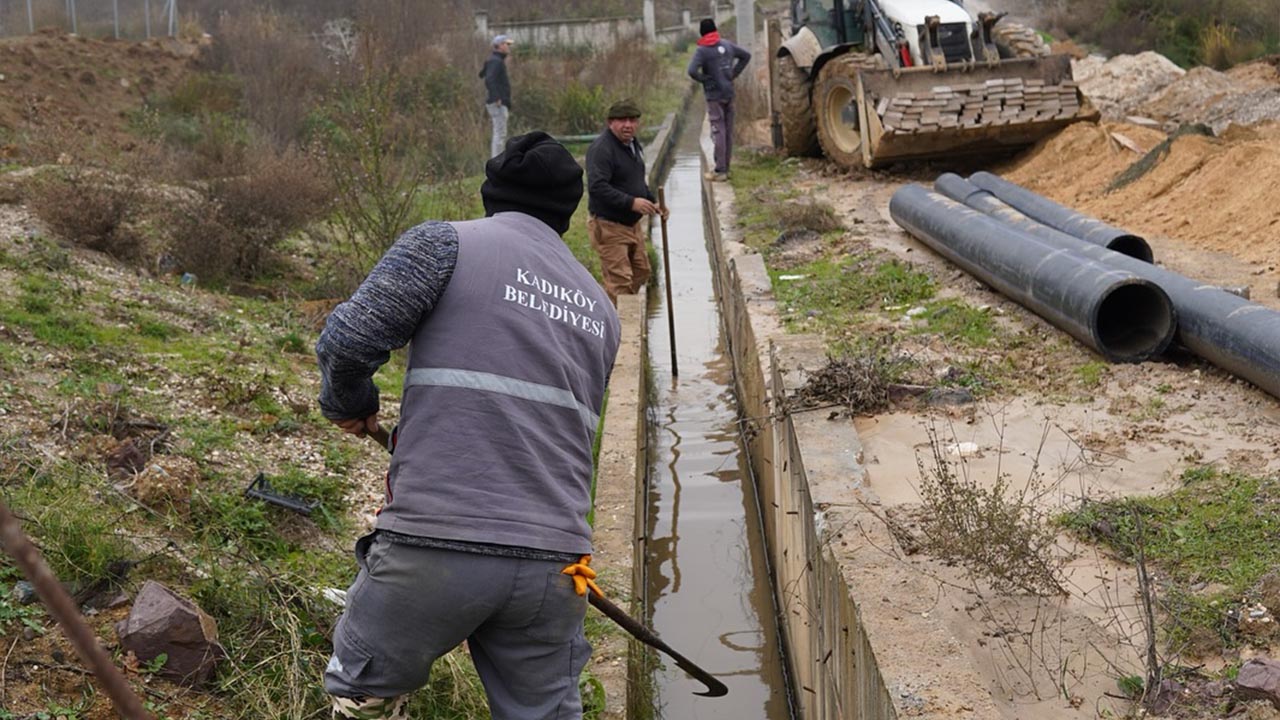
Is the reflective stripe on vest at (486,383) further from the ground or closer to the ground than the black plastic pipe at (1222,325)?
further from the ground

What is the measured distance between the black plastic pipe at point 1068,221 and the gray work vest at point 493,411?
22.0 feet

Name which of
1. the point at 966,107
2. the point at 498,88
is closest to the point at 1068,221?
the point at 966,107

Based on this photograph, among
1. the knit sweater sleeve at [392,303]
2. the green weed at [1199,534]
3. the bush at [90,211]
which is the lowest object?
the green weed at [1199,534]

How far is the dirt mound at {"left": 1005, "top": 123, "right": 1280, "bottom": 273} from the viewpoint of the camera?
10266 millimetres

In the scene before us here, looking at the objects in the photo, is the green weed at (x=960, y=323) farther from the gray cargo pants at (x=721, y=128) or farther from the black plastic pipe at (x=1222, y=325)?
the gray cargo pants at (x=721, y=128)

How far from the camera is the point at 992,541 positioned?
4.70 m

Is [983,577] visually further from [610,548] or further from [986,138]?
[986,138]

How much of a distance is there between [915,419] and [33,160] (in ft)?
30.1

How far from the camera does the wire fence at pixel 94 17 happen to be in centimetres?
2336

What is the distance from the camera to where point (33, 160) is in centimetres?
1224

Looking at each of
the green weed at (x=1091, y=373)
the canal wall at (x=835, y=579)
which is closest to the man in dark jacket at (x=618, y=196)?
the canal wall at (x=835, y=579)

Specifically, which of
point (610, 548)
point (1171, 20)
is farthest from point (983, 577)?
point (1171, 20)

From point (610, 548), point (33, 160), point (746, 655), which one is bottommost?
point (746, 655)

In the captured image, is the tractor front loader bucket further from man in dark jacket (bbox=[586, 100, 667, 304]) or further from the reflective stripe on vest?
the reflective stripe on vest
